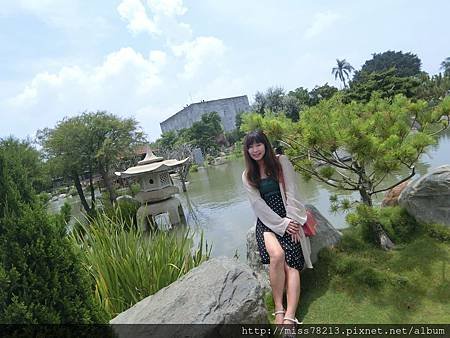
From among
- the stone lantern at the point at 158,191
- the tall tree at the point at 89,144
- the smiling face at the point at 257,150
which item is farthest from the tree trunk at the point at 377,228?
the tall tree at the point at 89,144

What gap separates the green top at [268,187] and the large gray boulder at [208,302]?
0.58 m

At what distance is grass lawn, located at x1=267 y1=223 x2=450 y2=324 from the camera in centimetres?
212

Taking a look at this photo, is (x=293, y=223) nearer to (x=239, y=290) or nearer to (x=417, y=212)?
(x=239, y=290)

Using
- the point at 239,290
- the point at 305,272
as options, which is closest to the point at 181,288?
the point at 239,290

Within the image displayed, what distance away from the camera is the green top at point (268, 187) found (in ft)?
8.25

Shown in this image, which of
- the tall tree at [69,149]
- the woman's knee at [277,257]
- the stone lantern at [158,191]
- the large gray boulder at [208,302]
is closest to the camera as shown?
the large gray boulder at [208,302]

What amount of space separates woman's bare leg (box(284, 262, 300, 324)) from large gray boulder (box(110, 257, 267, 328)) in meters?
0.15

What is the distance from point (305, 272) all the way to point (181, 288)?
3.52ft

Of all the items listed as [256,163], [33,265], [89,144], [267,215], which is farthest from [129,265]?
[89,144]

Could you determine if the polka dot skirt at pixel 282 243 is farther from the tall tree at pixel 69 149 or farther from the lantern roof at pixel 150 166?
the tall tree at pixel 69 149

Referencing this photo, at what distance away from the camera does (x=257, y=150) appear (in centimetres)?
247

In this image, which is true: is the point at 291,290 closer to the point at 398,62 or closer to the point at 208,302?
the point at 208,302

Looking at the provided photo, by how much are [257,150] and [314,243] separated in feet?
3.10

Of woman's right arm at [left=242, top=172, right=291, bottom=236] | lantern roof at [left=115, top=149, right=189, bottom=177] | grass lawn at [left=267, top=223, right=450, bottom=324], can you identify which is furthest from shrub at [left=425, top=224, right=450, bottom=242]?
lantern roof at [left=115, top=149, right=189, bottom=177]
